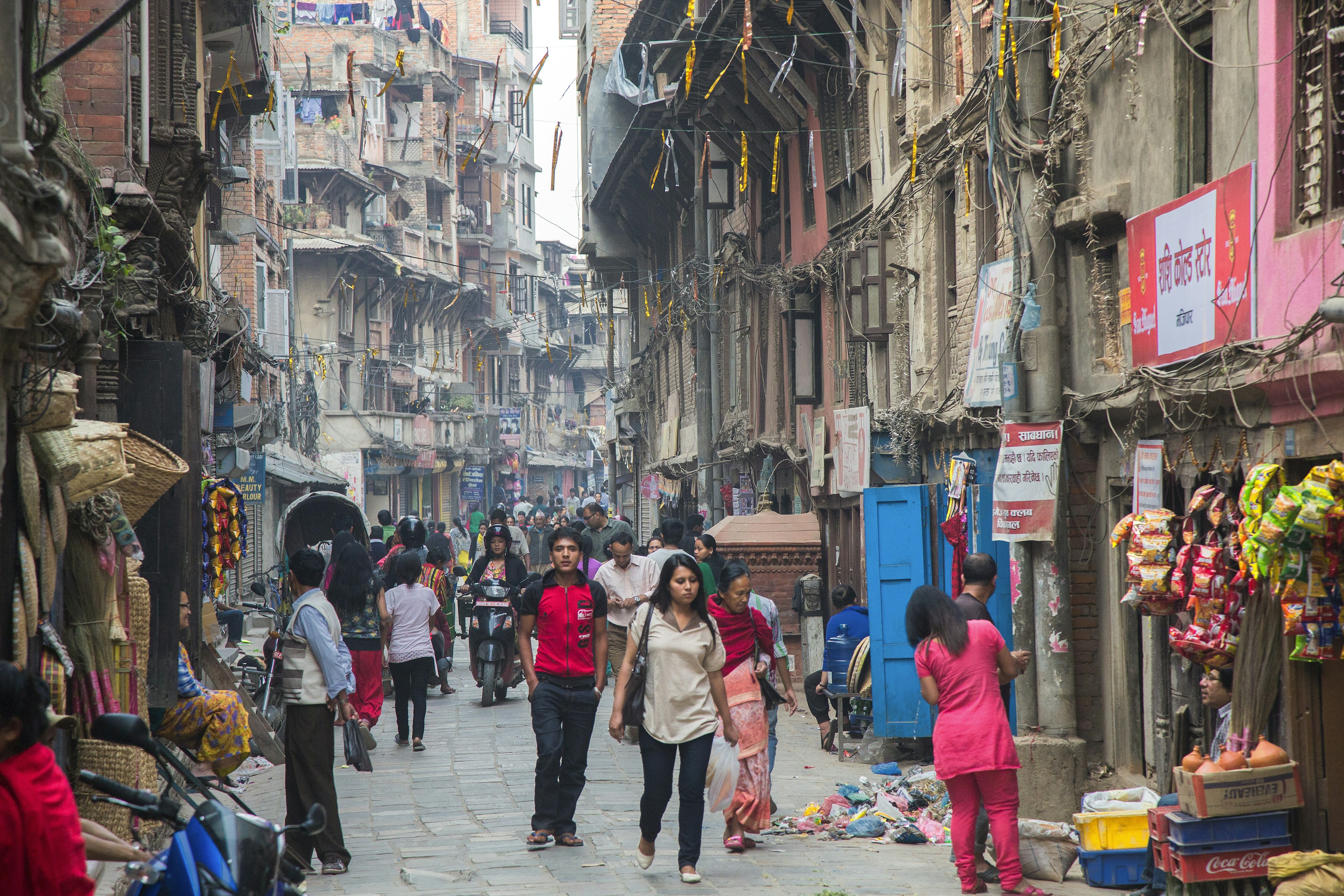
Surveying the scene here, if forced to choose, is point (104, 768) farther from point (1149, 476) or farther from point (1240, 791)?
point (1149, 476)

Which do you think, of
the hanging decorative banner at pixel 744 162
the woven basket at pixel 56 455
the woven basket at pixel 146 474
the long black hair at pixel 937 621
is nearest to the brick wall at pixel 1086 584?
the long black hair at pixel 937 621

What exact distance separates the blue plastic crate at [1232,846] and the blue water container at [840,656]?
19.1ft

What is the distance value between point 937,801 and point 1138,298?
11.5ft

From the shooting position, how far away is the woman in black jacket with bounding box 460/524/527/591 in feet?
50.1

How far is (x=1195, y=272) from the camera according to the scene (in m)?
8.19

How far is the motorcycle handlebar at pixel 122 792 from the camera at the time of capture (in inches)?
169

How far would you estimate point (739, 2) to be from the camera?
59.3 ft

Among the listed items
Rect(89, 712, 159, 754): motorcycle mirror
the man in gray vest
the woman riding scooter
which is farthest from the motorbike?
Rect(89, 712, 159, 754): motorcycle mirror

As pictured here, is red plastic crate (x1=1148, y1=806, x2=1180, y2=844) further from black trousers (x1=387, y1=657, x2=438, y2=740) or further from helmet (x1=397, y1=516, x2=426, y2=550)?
helmet (x1=397, y1=516, x2=426, y2=550)

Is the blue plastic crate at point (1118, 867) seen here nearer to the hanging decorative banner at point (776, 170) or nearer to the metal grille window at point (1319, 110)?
the metal grille window at point (1319, 110)

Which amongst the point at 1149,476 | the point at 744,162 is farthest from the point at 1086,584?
the point at 744,162

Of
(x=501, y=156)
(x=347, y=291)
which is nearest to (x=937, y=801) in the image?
(x=347, y=291)

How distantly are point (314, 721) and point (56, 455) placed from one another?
7.06ft

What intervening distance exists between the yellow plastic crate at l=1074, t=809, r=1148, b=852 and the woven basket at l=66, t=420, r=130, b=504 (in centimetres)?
528
